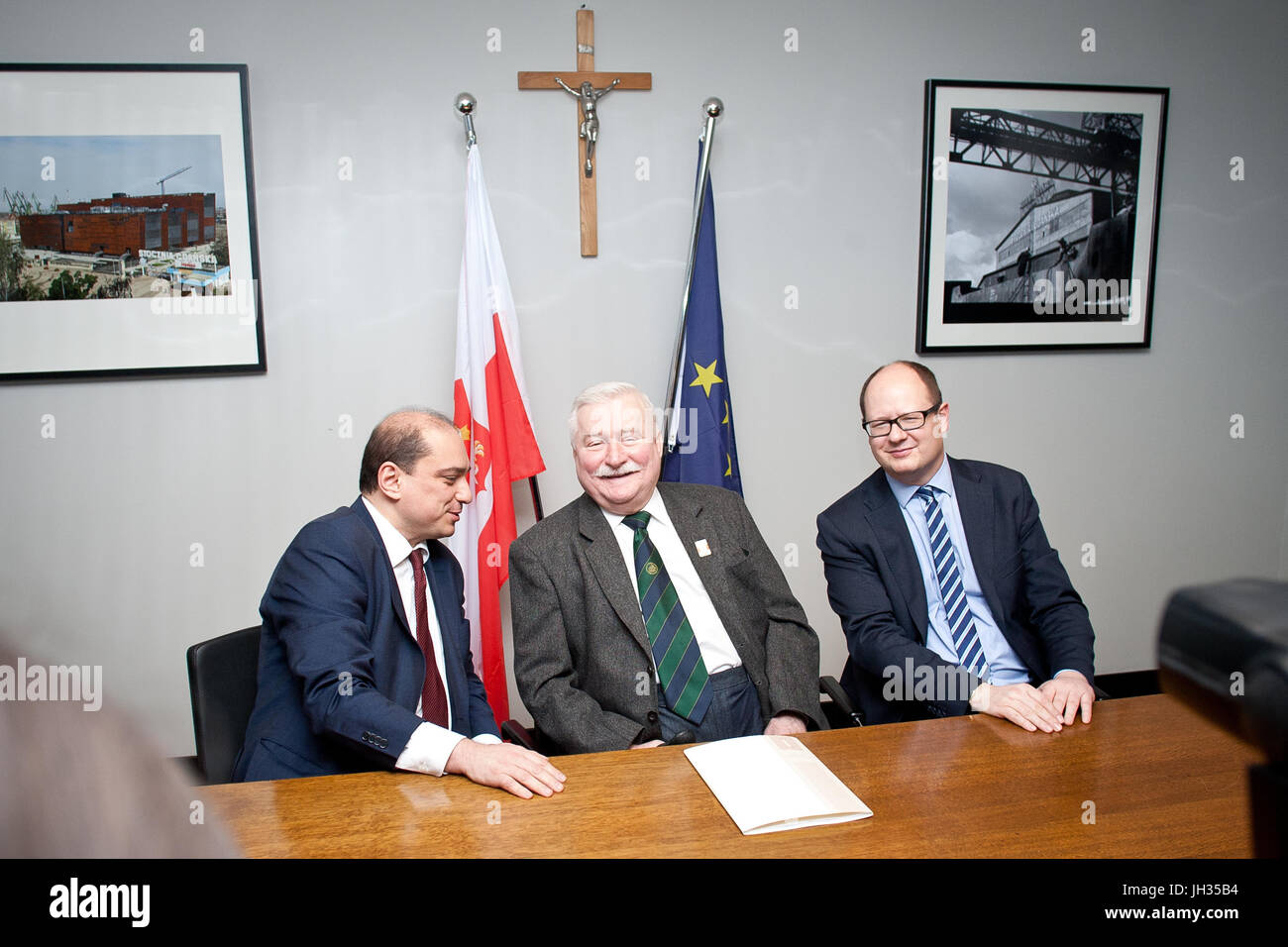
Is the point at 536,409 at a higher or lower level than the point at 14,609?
higher

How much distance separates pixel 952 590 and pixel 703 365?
139 centimetres

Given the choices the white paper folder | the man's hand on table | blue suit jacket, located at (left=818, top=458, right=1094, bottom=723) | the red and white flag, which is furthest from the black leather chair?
blue suit jacket, located at (left=818, top=458, right=1094, bottom=723)

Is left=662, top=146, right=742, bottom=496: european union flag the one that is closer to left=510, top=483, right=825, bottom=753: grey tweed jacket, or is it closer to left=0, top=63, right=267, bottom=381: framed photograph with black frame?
left=510, top=483, right=825, bottom=753: grey tweed jacket

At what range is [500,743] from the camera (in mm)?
1603

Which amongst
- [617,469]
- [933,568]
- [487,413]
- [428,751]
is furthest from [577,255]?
[428,751]

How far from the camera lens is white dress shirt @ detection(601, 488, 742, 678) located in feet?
7.24

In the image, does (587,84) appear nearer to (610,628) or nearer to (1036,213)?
(1036,213)

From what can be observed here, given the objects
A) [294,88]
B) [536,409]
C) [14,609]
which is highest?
[294,88]

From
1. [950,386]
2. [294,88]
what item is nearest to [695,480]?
[950,386]

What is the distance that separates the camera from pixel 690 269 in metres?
3.33

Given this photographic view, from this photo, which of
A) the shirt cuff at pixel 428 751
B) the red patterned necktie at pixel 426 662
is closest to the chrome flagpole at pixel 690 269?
the red patterned necktie at pixel 426 662

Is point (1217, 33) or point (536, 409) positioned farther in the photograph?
point (1217, 33)

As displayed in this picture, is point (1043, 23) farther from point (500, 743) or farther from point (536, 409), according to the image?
point (500, 743)

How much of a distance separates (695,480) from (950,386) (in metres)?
1.25
